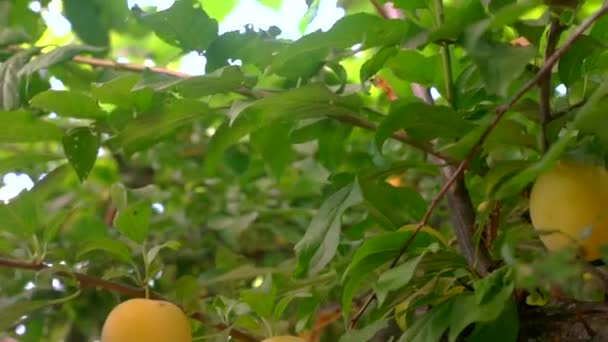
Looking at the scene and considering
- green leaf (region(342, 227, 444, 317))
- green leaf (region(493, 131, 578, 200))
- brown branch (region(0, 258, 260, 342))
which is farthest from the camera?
brown branch (region(0, 258, 260, 342))

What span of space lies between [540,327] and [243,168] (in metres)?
0.53

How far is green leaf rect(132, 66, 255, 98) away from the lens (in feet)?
1.66

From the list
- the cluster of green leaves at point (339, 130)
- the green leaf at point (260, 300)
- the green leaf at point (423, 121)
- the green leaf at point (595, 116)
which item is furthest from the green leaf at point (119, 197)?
the green leaf at point (595, 116)

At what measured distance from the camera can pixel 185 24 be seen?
1.85 ft

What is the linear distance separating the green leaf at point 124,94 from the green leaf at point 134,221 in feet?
0.23

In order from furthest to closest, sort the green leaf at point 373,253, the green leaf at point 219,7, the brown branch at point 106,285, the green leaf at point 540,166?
the green leaf at point 219,7
the brown branch at point 106,285
the green leaf at point 373,253
the green leaf at point 540,166

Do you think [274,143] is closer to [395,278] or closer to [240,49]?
[240,49]

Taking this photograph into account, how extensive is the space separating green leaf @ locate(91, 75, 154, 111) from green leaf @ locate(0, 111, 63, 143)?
0.19ft

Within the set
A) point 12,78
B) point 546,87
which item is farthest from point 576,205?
point 12,78

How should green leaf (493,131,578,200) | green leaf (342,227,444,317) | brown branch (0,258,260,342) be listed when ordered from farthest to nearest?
brown branch (0,258,260,342), green leaf (342,227,444,317), green leaf (493,131,578,200)

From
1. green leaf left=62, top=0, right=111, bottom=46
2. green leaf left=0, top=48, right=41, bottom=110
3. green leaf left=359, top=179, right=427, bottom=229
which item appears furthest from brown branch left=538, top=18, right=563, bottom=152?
green leaf left=0, top=48, right=41, bottom=110

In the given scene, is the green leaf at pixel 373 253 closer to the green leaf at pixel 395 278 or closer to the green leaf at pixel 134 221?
the green leaf at pixel 395 278

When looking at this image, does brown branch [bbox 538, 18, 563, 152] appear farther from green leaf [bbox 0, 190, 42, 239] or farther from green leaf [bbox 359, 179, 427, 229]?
green leaf [bbox 0, 190, 42, 239]

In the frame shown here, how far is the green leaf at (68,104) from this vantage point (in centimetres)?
57
